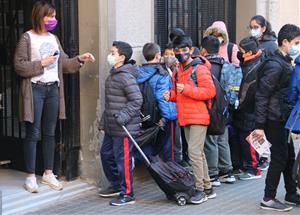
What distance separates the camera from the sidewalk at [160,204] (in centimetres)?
601

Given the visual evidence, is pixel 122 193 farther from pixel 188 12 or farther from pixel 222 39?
pixel 188 12

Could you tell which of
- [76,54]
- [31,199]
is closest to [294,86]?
[76,54]

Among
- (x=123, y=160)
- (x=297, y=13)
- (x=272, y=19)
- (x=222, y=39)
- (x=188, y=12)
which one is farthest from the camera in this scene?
(x=297, y=13)

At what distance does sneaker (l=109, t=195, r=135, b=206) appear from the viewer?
6.18 m

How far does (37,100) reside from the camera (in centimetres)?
624

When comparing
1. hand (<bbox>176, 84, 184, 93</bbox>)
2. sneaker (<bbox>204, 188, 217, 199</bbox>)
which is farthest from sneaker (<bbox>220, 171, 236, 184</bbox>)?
hand (<bbox>176, 84, 184, 93</bbox>)

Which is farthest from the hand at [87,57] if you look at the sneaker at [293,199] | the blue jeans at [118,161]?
the sneaker at [293,199]

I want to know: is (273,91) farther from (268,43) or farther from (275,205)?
(268,43)

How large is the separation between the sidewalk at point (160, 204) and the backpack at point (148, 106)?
2.59 ft

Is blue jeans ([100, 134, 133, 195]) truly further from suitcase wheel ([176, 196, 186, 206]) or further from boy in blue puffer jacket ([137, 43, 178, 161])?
boy in blue puffer jacket ([137, 43, 178, 161])

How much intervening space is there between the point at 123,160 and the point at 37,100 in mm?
1051

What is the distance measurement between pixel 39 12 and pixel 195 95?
1.74 m

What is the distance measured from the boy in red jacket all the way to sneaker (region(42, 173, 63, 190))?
1400mm

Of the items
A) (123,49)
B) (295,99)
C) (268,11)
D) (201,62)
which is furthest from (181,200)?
(268,11)
